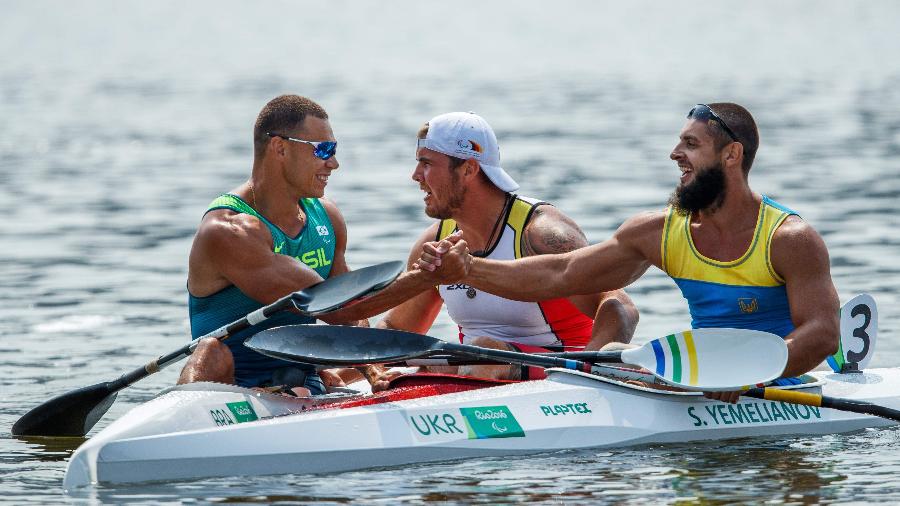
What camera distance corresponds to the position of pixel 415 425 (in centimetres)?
858

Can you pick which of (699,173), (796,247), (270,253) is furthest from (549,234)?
(270,253)

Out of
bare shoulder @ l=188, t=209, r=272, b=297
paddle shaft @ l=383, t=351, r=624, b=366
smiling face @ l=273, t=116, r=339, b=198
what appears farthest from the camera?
smiling face @ l=273, t=116, r=339, b=198

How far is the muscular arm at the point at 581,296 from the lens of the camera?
9555mm

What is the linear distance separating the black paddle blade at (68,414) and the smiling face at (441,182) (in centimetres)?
223

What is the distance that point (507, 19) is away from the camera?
7875 centimetres

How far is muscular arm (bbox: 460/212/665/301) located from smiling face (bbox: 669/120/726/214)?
0.29 meters

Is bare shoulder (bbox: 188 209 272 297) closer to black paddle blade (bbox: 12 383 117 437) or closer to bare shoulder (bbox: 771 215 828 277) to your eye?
black paddle blade (bbox: 12 383 117 437)

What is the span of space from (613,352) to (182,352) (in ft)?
7.78

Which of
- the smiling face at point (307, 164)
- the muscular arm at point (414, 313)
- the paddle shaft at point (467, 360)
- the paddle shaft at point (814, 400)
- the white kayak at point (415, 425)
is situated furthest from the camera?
the muscular arm at point (414, 313)

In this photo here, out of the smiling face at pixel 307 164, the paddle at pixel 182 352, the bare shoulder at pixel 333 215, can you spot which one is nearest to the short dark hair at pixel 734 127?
the paddle at pixel 182 352

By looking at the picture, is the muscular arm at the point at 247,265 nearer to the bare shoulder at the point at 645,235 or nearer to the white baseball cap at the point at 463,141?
the white baseball cap at the point at 463,141

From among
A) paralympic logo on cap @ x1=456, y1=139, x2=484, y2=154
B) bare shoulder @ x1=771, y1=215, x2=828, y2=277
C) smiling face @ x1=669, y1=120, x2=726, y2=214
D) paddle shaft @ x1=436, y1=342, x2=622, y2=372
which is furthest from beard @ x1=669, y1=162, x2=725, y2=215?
paralympic logo on cap @ x1=456, y1=139, x2=484, y2=154

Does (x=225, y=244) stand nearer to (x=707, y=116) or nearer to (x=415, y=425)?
(x=415, y=425)

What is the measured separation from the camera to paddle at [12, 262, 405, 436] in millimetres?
8859
